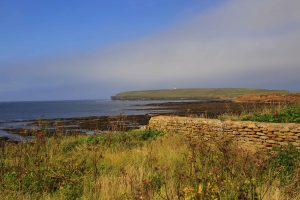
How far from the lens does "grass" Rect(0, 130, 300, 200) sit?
13.4ft

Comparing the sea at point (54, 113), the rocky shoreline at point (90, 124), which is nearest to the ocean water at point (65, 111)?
the sea at point (54, 113)

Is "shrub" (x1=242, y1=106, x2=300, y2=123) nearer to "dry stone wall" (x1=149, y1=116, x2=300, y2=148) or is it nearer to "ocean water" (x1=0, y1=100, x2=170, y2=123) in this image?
"dry stone wall" (x1=149, y1=116, x2=300, y2=148)

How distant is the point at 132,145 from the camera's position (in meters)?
11.8

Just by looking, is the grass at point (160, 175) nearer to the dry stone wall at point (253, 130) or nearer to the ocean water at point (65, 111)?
the dry stone wall at point (253, 130)

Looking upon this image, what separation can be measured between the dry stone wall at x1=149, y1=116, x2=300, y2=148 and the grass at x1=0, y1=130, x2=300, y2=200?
4.44ft

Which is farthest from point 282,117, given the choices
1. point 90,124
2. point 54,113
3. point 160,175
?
point 54,113

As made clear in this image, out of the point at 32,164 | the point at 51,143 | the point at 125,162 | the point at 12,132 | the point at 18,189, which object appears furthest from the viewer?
the point at 12,132

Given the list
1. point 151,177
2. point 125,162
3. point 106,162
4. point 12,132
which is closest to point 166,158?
point 125,162

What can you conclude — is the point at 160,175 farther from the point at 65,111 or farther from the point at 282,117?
the point at 65,111

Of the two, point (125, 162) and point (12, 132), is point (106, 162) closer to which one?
point (125, 162)

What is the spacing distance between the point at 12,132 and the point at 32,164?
79.2ft

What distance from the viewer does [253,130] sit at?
1134cm

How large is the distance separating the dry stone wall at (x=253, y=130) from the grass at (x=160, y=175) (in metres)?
1.35

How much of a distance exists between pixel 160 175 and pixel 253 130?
6.10 metres
